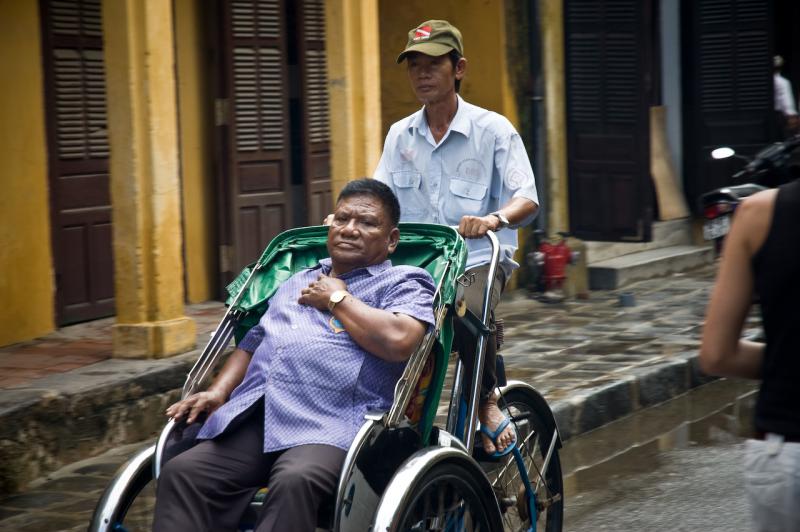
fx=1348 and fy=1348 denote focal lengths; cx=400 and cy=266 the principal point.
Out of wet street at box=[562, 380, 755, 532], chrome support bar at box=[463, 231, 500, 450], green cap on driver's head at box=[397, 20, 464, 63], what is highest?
green cap on driver's head at box=[397, 20, 464, 63]

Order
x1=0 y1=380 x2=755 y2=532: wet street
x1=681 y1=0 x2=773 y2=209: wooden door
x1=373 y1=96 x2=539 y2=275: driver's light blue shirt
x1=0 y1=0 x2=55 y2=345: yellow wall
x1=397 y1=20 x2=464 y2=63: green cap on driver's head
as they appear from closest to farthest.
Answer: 1. x1=397 y1=20 x2=464 y2=63: green cap on driver's head
2. x1=373 y1=96 x2=539 y2=275: driver's light blue shirt
3. x1=0 y1=380 x2=755 y2=532: wet street
4. x1=0 y1=0 x2=55 y2=345: yellow wall
5. x1=681 y1=0 x2=773 y2=209: wooden door

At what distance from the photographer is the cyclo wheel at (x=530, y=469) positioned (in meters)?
4.70

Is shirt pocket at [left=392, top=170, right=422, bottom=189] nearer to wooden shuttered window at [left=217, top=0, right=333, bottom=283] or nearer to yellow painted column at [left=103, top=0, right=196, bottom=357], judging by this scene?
yellow painted column at [left=103, top=0, right=196, bottom=357]

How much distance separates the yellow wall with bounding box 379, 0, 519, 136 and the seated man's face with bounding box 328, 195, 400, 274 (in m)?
7.11

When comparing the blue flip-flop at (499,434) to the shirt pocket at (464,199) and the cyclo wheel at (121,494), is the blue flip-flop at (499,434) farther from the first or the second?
the cyclo wheel at (121,494)

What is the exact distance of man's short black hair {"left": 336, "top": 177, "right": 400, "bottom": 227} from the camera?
13.7 ft

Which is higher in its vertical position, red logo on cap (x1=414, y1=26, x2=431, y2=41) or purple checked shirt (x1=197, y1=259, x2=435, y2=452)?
red logo on cap (x1=414, y1=26, x2=431, y2=41)

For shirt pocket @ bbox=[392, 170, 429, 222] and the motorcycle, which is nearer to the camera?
shirt pocket @ bbox=[392, 170, 429, 222]

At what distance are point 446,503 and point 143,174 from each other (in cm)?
403

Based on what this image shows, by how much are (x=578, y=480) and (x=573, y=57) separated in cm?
621

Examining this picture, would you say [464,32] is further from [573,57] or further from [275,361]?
[275,361]

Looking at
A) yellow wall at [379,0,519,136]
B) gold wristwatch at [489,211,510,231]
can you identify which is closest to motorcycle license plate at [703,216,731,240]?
gold wristwatch at [489,211,510,231]

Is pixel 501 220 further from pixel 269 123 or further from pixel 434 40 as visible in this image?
pixel 269 123

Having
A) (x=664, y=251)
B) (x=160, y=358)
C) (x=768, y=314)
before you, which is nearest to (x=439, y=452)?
(x=768, y=314)
